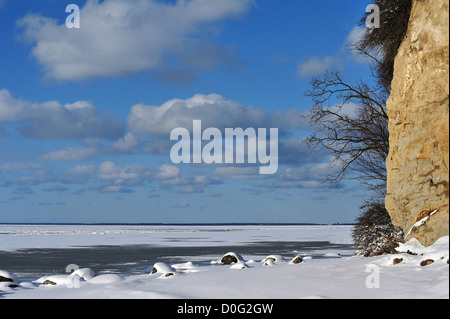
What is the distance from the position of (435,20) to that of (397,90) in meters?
2.58

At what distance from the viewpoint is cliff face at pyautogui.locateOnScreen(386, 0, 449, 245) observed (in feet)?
41.8

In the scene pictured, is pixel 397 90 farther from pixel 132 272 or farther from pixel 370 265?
pixel 132 272

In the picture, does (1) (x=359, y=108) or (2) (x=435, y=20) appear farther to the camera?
(1) (x=359, y=108)

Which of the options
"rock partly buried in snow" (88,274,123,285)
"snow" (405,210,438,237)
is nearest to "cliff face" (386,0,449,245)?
"snow" (405,210,438,237)

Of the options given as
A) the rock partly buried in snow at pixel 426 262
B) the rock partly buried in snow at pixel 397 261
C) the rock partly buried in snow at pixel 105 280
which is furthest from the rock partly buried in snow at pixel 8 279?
the rock partly buried in snow at pixel 426 262

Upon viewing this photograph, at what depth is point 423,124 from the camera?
530 inches

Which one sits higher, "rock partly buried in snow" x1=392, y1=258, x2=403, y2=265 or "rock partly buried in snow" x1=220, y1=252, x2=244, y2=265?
"rock partly buried in snow" x1=392, y1=258, x2=403, y2=265

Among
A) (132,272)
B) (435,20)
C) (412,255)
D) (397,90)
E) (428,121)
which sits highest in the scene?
(435,20)

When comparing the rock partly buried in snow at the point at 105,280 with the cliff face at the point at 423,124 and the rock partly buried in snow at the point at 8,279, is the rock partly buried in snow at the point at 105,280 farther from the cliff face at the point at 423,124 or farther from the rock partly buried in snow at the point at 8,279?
the cliff face at the point at 423,124

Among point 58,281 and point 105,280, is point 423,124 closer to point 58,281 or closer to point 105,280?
point 105,280

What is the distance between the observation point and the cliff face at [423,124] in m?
12.7

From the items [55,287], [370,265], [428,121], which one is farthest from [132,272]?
[428,121]

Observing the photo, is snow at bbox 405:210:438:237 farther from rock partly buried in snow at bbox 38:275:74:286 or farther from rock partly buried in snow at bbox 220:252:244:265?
rock partly buried in snow at bbox 220:252:244:265

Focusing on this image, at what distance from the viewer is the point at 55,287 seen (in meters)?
14.4
